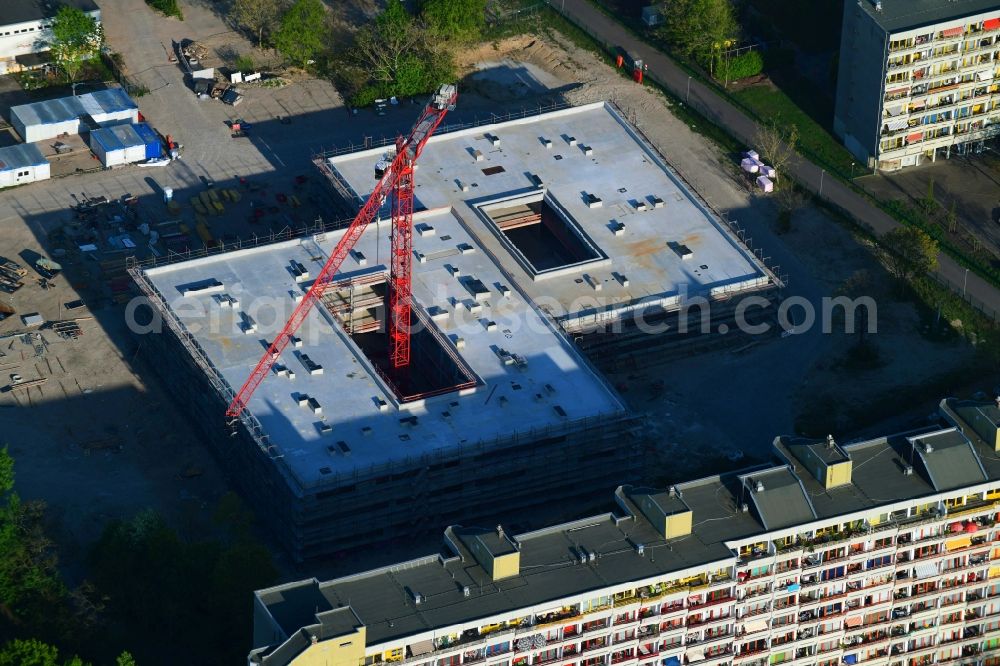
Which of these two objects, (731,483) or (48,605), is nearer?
(731,483)

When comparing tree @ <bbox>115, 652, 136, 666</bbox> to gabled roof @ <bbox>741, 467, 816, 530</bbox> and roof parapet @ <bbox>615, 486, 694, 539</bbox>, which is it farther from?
gabled roof @ <bbox>741, 467, 816, 530</bbox>

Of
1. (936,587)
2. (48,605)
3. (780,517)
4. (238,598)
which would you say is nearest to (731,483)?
(780,517)

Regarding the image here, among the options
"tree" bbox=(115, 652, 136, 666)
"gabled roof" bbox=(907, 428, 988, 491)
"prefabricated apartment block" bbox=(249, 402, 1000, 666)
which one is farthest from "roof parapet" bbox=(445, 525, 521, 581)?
"gabled roof" bbox=(907, 428, 988, 491)

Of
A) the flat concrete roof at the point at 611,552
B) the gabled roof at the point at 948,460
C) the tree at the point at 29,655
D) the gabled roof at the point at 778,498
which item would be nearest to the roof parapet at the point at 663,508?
the flat concrete roof at the point at 611,552

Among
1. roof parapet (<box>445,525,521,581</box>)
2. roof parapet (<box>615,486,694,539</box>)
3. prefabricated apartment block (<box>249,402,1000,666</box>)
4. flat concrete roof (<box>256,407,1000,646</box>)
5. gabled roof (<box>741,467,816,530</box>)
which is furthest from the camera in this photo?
gabled roof (<box>741,467,816,530</box>)

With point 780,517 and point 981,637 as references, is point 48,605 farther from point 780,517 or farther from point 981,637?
point 981,637

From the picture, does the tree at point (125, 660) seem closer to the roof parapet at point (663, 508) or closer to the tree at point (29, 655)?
the tree at point (29, 655)
